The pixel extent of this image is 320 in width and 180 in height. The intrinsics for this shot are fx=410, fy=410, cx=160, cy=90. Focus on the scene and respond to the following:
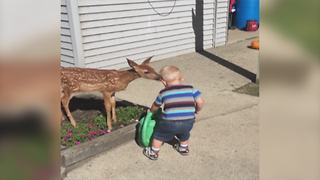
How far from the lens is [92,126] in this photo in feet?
15.7

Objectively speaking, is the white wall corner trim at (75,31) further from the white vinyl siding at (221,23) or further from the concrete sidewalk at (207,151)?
the white vinyl siding at (221,23)

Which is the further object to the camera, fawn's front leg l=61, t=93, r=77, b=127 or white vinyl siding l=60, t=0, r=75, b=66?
white vinyl siding l=60, t=0, r=75, b=66

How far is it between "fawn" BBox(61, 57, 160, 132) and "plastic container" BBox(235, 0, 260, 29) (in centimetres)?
916

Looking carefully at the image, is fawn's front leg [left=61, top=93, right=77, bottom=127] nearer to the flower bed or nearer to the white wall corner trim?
the flower bed

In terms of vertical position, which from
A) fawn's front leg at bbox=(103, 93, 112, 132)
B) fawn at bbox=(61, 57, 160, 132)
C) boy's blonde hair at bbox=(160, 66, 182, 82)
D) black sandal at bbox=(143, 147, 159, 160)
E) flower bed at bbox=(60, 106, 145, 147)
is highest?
boy's blonde hair at bbox=(160, 66, 182, 82)

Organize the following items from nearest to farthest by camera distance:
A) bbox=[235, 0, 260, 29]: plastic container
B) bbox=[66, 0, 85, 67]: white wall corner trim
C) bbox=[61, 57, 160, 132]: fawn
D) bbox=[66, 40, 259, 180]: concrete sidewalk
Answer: bbox=[66, 40, 259, 180]: concrete sidewalk, bbox=[61, 57, 160, 132]: fawn, bbox=[66, 0, 85, 67]: white wall corner trim, bbox=[235, 0, 260, 29]: plastic container

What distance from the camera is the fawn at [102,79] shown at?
4.50 meters

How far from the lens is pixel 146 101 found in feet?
20.6

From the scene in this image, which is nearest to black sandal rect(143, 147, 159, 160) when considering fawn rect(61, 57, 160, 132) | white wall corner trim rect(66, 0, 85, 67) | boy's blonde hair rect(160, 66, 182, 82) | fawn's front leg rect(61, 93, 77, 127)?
fawn rect(61, 57, 160, 132)

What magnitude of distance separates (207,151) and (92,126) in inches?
53.7

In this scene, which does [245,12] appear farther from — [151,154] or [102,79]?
[151,154]

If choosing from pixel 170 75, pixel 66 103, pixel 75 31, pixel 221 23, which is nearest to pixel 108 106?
pixel 66 103

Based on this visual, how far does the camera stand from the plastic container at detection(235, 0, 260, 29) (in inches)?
508

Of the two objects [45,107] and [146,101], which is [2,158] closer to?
[45,107]
